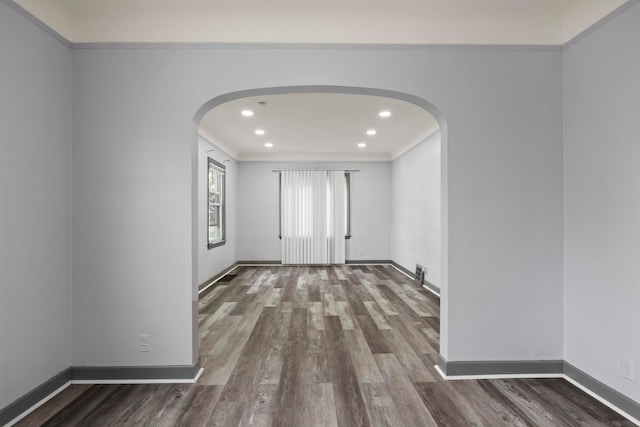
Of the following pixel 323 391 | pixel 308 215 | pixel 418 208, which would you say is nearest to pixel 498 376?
pixel 323 391

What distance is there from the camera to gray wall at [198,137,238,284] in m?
5.34

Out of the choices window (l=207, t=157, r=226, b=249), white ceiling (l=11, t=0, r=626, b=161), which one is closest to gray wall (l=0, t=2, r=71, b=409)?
white ceiling (l=11, t=0, r=626, b=161)

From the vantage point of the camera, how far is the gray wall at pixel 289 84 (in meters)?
2.47

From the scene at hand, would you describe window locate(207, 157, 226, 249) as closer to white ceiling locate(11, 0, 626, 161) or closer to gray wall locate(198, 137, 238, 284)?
gray wall locate(198, 137, 238, 284)

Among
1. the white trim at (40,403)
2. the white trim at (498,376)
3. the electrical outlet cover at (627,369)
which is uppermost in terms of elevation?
the electrical outlet cover at (627,369)

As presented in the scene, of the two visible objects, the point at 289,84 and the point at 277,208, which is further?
the point at 277,208

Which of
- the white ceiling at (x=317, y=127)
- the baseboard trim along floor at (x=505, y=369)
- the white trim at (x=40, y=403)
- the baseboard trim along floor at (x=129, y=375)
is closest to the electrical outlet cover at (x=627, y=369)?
the baseboard trim along floor at (x=505, y=369)

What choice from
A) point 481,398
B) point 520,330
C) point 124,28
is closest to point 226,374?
point 481,398

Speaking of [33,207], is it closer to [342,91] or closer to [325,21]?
[342,91]

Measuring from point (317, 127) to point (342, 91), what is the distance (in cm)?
265

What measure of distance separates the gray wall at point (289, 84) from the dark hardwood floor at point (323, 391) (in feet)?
0.90

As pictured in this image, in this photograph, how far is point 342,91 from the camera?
263 centimetres

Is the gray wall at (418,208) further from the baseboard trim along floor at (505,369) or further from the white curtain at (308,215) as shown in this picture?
the baseboard trim along floor at (505,369)

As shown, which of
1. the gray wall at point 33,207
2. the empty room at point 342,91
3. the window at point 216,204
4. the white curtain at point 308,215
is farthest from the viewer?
the white curtain at point 308,215
